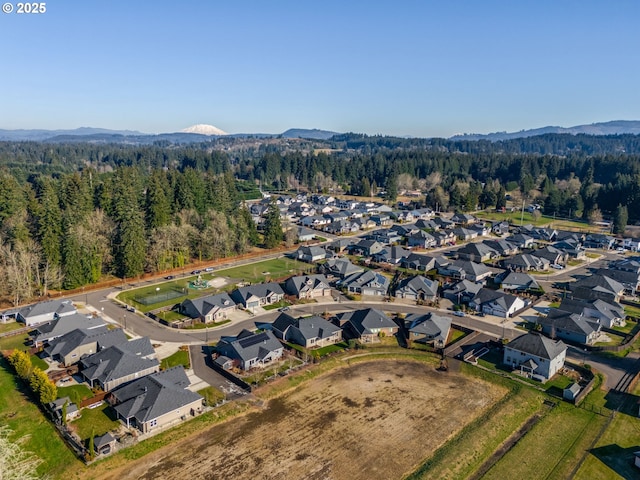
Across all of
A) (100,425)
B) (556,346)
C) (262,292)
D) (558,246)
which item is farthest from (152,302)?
(558,246)

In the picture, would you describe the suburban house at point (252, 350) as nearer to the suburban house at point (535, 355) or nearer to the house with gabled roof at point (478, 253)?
the suburban house at point (535, 355)

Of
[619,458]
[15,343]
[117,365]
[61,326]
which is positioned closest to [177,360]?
[117,365]

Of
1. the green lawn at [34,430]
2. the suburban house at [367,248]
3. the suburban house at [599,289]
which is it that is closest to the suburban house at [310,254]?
the suburban house at [367,248]

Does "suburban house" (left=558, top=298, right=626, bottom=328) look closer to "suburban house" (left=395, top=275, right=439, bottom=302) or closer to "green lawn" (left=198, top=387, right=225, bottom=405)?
"suburban house" (left=395, top=275, right=439, bottom=302)

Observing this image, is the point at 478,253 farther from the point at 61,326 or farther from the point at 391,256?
the point at 61,326

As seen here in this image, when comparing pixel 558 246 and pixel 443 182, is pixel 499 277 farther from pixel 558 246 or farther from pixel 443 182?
pixel 443 182

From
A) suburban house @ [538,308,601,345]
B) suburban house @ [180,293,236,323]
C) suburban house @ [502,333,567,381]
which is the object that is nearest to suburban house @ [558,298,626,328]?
suburban house @ [538,308,601,345]
